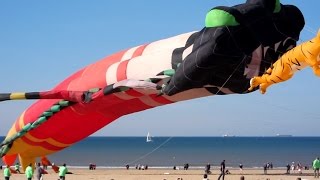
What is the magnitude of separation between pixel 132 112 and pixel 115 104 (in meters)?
0.98

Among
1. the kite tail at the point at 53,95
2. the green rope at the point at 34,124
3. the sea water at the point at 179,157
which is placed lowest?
the green rope at the point at 34,124

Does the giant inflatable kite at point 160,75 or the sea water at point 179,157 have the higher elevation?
the sea water at point 179,157

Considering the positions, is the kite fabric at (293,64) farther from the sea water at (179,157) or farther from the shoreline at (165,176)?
the sea water at (179,157)

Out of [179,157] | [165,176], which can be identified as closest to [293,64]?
[165,176]

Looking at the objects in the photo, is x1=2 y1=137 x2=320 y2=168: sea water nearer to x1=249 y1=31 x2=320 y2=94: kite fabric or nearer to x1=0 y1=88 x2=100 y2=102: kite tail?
x1=0 y1=88 x2=100 y2=102: kite tail

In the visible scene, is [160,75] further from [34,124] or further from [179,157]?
[179,157]

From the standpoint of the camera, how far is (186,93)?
1206 cm

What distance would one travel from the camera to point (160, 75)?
11.9 metres

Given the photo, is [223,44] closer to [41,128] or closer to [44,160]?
[41,128]

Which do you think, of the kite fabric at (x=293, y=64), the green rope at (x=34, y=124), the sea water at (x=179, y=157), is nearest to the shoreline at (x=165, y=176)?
the sea water at (x=179, y=157)

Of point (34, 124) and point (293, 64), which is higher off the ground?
point (293, 64)

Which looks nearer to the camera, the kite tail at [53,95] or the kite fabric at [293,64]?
the kite fabric at [293,64]

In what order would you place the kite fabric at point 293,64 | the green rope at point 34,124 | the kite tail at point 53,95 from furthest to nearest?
the green rope at point 34,124, the kite tail at point 53,95, the kite fabric at point 293,64

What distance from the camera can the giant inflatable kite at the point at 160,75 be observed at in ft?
33.3
